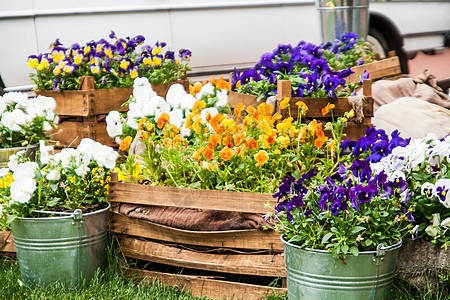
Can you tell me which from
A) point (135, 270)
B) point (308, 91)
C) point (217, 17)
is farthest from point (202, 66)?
point (135, 270)

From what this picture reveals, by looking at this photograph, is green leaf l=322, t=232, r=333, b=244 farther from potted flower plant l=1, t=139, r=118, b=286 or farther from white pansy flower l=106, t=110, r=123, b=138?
white pansy flower l=106, t=110, r=123, b=138

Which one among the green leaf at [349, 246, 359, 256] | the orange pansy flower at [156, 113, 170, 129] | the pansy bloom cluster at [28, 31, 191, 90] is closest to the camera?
the green leaf at [349, 246, 359, 256]

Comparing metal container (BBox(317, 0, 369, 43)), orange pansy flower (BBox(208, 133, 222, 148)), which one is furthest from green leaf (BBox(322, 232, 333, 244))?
metal container (BBox(317, 0, 369, 43))

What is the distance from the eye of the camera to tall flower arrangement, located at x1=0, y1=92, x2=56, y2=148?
3186mm

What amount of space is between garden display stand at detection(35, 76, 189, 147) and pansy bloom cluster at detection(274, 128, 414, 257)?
76.0 inches

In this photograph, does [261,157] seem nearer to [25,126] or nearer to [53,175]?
[53,175]

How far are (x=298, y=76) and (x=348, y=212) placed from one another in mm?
1181

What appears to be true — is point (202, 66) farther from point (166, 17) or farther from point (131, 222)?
point (131, 222)

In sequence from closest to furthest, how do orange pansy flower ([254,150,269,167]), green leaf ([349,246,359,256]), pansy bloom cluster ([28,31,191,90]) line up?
green leaf ([349,246,359,256]) < orange pansy flower ([254,150,269,167]) < pansy bloom cluster ([28,31,191,90])

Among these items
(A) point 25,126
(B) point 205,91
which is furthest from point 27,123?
(B) point 205,91

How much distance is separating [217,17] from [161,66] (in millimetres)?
1795

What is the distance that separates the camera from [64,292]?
245cm

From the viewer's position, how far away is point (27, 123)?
10.5ft

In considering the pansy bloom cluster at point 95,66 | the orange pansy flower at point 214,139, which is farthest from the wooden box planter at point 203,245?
the pansy bloom cluster at point 95,66
